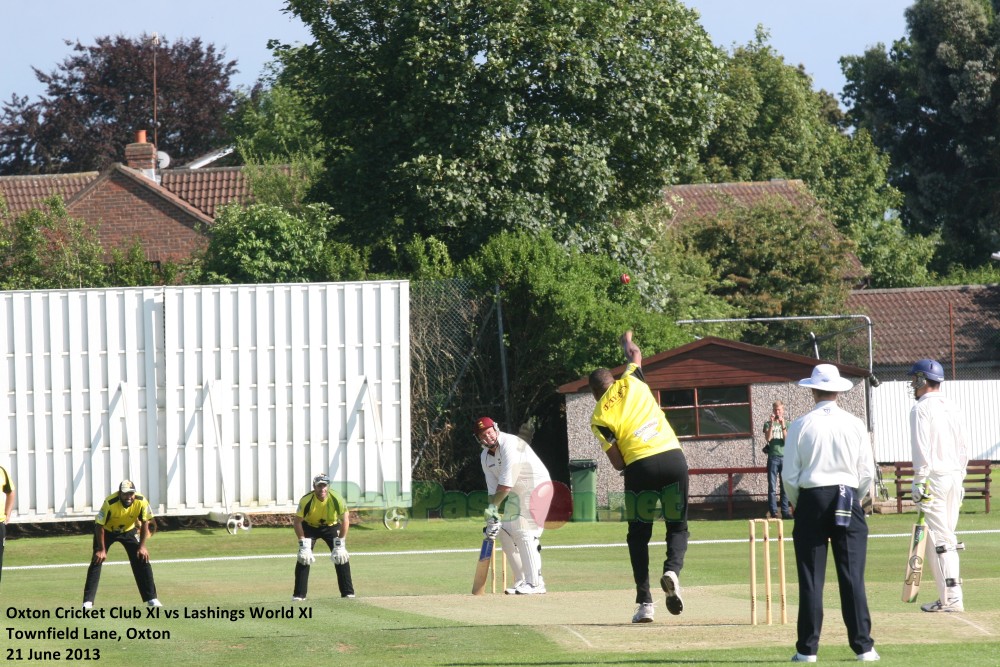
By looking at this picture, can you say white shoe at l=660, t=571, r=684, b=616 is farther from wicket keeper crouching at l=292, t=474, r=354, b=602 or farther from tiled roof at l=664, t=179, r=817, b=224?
tiled roof at l=664, t=179, r=817, b=224

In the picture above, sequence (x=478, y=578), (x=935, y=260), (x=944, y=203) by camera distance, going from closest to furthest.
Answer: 1. (x=478, y=578)
2. (x=944, y=203)
3. (x=935, y=260)

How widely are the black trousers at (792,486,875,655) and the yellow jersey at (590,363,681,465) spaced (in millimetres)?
1742

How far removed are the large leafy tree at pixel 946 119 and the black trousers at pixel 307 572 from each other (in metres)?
44.7

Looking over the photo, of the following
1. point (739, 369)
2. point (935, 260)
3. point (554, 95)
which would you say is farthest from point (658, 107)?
point (935, 260)

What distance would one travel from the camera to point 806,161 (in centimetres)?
5700

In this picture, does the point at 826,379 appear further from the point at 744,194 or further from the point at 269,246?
the point at 744,194

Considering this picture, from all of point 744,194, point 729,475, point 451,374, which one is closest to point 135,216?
point 451,374

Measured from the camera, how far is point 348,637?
33.8 ft

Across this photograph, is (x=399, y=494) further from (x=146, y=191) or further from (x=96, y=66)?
(x=96, y=66)

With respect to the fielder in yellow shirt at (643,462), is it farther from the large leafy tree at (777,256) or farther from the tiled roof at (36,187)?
the tiled roof at (36,187)

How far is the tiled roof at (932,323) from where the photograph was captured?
46.6 m

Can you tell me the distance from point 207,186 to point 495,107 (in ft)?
73.5

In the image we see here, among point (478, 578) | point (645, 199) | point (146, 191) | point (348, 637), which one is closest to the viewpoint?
point (348, 637)

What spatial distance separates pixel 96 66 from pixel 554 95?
34167 mm
